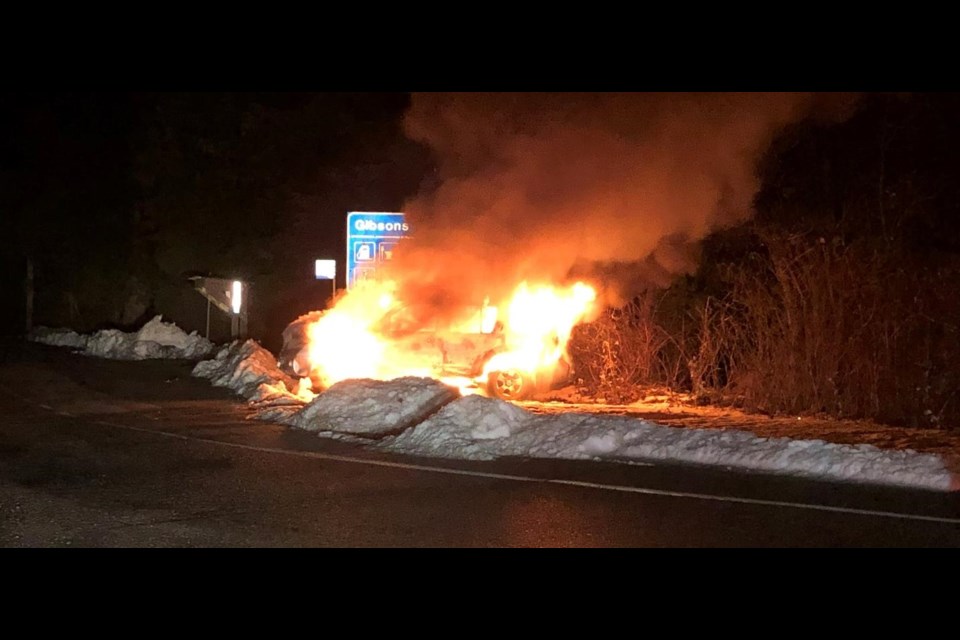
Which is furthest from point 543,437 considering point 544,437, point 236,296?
point 236,296

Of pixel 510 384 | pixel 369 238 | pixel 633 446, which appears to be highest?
pixel 369 238

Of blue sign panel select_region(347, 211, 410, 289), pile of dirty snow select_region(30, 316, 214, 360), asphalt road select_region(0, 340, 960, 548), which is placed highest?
blue sign panel select_region(347, 211, 410, 289)

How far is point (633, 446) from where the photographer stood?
33.2 ft

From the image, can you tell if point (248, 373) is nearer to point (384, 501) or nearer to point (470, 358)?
point (470, 358)

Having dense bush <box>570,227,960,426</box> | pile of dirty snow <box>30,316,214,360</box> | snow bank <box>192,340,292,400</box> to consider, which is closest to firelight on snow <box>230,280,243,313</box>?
pile of dirty snow <box>30,316,214,360</box>

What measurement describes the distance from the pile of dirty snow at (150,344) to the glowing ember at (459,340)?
6799mm

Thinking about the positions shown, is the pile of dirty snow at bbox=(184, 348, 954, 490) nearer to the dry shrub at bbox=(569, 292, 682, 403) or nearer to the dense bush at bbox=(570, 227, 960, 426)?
the dense bush at bbox=(570, 227, 960, 426)

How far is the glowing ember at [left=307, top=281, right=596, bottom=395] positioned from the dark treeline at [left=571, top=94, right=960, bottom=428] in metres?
0.56

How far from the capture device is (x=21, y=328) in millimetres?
33562

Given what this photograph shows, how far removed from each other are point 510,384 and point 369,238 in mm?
6417

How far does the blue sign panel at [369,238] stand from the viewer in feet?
64.5

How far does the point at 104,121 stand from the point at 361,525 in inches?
1127

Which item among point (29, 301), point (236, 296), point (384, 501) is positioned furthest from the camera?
point (29, 301)

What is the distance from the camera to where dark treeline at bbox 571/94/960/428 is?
1255 centimetres
